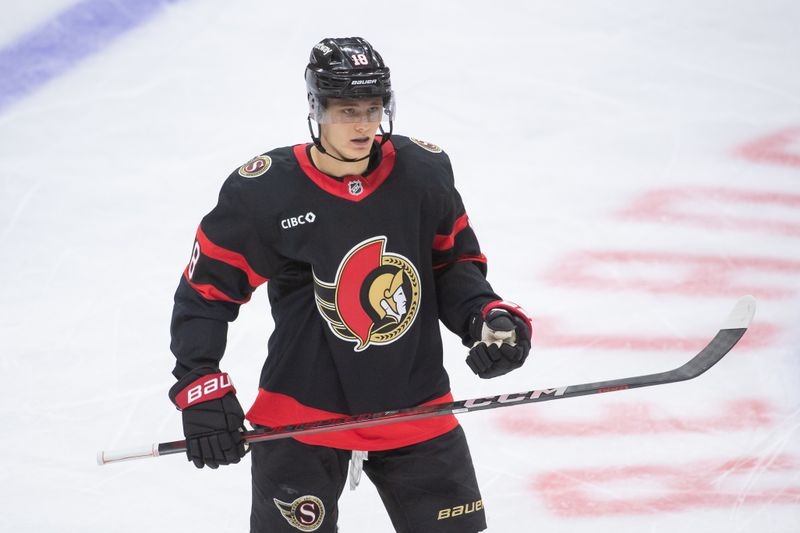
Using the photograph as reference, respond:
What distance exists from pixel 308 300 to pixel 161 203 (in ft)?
7.60

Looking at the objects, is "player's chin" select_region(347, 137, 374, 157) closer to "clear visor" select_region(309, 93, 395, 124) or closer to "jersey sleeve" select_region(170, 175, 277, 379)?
"clear visor" select_region(309, 93, 395, 124)

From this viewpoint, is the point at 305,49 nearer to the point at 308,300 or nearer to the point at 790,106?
the point at 790,106

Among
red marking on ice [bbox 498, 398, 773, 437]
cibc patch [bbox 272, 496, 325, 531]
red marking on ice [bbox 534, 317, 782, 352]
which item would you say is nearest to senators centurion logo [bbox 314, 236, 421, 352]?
cibc patch [bbox 272, 496, 325, 531]

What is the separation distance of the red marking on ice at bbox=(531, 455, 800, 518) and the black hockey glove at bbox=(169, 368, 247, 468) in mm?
1217

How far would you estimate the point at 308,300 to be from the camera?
2377 millimetres

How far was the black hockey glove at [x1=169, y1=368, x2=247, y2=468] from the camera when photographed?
2242mm

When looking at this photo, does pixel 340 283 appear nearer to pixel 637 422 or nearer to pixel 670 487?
pixel 670 487

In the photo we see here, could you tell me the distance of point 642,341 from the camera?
12.5ft

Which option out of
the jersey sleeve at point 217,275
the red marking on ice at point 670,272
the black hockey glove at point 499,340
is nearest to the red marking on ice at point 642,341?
the red marking on ice at point 670,272

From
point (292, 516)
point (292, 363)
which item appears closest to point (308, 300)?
point (292, 363)

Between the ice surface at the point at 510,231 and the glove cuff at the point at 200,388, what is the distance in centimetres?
94

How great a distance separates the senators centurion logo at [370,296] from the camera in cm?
229

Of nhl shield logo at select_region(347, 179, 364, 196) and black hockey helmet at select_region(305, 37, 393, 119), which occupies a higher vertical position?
black hockey helmet at select_region(305, 37, 393, 119)

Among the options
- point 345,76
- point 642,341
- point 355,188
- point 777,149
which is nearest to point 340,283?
point 355,188
